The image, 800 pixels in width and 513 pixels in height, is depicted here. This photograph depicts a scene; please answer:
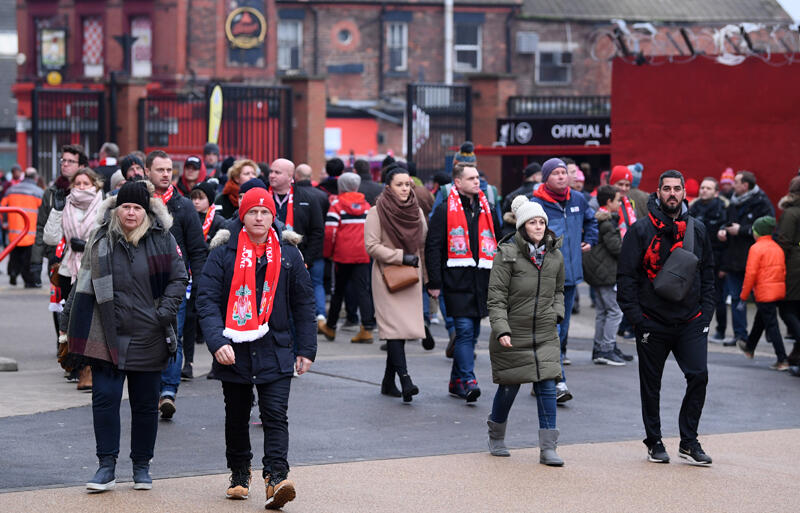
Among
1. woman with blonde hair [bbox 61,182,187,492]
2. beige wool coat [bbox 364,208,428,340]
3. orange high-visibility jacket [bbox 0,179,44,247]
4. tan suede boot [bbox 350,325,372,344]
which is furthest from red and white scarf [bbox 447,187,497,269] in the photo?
orange high-visibility jacket [bbox 0,179,44,247]

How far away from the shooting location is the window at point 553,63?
4691cm

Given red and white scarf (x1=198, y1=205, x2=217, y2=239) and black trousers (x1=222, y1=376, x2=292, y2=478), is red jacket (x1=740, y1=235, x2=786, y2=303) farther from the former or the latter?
black trousers (x1=222, y1=376, x2=292, y2=478)

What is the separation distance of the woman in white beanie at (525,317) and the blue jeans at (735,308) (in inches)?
259

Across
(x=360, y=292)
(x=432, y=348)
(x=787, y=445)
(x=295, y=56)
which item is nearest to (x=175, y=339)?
(x=787, y=445)

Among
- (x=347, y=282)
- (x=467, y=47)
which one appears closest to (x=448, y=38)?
(x=467, y=47)

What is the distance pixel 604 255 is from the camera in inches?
517

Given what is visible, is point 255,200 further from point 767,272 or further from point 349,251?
point 349,251

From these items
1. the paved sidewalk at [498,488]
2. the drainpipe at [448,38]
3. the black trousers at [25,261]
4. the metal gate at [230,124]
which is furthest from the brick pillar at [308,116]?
the paved sidewalk at [498,488]

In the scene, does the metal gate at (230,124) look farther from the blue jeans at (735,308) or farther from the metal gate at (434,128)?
the blue jeans at (735,308)

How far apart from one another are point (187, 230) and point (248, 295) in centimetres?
252

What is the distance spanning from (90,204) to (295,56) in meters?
34.9

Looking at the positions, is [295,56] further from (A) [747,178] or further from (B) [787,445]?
(B) [787,445]

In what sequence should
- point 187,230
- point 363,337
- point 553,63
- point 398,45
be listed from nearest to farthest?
1. point 187,230
2. point 363,337
3. point 398,45
4. point 553,63

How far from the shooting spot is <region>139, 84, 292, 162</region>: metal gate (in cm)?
3073
